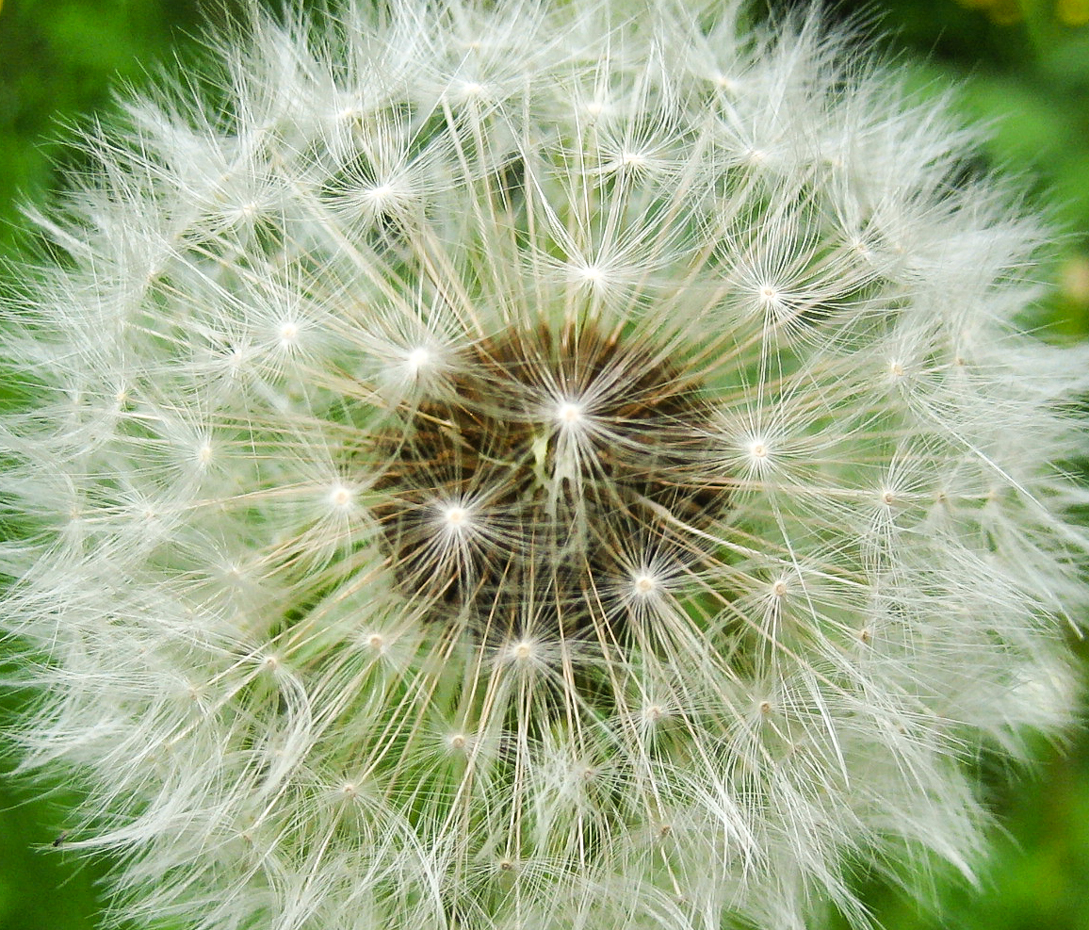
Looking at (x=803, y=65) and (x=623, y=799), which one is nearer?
(x=623, y=799)

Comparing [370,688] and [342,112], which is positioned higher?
[342,112]

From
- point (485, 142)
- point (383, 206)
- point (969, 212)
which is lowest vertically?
point (383, 206)

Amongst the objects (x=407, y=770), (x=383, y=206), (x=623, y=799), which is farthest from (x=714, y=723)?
(x=383, y=206)

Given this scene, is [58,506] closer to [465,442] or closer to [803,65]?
[465,442]

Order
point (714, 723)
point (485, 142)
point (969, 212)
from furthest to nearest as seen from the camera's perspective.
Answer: point (969, 212), point (485, 142), point (714, 723)

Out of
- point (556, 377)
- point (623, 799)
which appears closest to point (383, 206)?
point (556, 377)

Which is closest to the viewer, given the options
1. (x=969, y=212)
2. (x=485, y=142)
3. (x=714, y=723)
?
(x=714, y=723)
